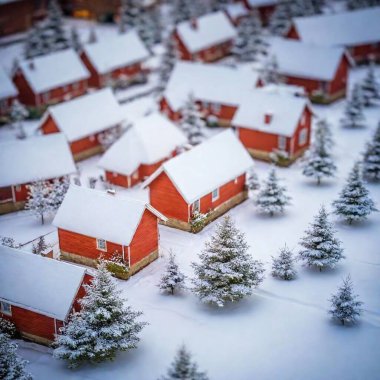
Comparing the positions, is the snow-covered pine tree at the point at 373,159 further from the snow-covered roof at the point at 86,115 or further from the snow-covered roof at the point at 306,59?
the snow-covered roof at the point at 86,115

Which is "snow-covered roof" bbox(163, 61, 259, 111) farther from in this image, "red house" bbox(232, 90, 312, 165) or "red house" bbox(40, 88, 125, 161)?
"red house" bbox(40, 88, 125, 161)

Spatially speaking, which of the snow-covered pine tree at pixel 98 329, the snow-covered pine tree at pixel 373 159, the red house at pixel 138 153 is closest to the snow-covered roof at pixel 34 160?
the red house at pixel 138 153

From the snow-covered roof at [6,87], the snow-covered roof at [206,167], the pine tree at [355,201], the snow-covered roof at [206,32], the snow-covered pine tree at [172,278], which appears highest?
the snow-covered roof at [206,32]

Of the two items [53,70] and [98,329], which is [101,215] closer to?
[98,329]

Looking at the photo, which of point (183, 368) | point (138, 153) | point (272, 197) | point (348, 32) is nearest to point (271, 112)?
point (272, 197)

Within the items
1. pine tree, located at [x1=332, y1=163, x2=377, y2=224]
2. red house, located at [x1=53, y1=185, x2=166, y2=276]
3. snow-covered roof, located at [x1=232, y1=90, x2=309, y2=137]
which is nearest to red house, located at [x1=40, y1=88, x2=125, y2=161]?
snow-covered roof, located at [x1=232, y1=90, x2=309, y2=137]

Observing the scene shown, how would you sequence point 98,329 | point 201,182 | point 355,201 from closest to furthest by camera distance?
point 98,329
point 355,201
point 201,182
